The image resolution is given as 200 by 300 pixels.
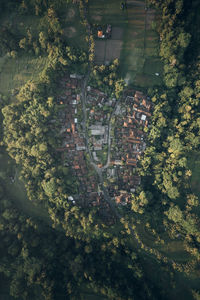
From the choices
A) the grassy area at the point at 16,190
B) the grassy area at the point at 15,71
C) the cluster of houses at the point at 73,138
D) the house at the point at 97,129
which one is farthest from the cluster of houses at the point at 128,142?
the grassy area at the point at 15,71

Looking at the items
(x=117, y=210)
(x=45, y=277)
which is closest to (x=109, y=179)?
(x=117, y=210)

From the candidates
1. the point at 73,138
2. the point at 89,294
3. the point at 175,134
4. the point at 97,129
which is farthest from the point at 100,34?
the point at 89,294

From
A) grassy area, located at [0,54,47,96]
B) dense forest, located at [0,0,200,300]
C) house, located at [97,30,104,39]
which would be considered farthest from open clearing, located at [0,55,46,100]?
house, located at [97,30,104,39]

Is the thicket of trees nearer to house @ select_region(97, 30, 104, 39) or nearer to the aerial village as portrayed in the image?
the aerial village

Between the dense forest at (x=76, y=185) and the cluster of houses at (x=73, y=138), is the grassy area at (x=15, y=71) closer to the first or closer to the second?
the dense forest at (x=76, y=185)

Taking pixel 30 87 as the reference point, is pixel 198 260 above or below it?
below

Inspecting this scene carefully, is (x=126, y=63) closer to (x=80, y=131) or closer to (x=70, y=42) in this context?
(x=70, y=42)
